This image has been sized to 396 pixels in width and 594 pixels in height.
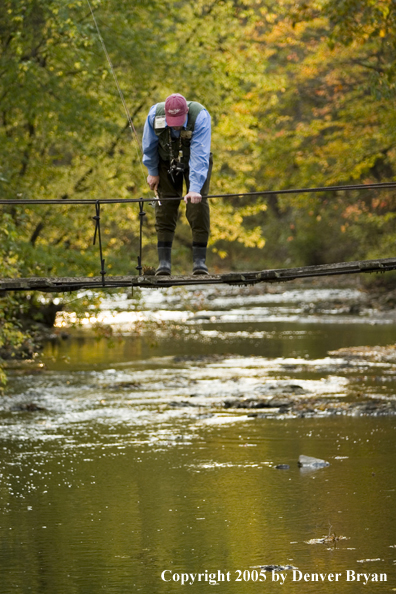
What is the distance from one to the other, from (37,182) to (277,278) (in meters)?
11.4

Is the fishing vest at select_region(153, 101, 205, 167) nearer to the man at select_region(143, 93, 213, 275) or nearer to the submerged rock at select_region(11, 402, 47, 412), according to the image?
the man at select_region(143, 93, 213, 275)

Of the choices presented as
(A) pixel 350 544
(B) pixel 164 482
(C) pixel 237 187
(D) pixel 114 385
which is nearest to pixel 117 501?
(B) pixel 164 482

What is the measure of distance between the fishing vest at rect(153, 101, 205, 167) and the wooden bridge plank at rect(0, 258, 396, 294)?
1142 millimetres

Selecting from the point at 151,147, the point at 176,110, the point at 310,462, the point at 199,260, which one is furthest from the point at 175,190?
the point at 310,462

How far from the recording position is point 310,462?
12688mm

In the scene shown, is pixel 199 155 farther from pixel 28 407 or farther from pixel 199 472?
pixel 28 407

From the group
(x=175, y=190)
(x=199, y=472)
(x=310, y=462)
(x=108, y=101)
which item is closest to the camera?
(x=175, y=190)

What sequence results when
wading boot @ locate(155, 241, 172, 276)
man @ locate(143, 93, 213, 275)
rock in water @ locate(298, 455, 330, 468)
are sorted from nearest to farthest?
man @ locate(143, 93, 213, 275) → wading boot @ locate(155, 241, 172, 276) → rock in water @ locate(298, 455, 330, 468)

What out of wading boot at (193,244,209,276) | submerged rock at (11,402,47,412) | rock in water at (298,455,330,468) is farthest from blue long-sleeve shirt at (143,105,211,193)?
submerged rock at (11,402,47,412)

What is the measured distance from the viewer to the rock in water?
12.6 meters

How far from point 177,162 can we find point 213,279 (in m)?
1.17

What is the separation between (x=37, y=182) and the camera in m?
20.1

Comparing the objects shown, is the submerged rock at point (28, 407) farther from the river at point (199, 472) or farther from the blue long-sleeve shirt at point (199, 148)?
the blue long-sleeve shirt at point (199, 148)

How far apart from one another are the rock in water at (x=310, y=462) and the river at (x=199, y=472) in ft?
0.51
